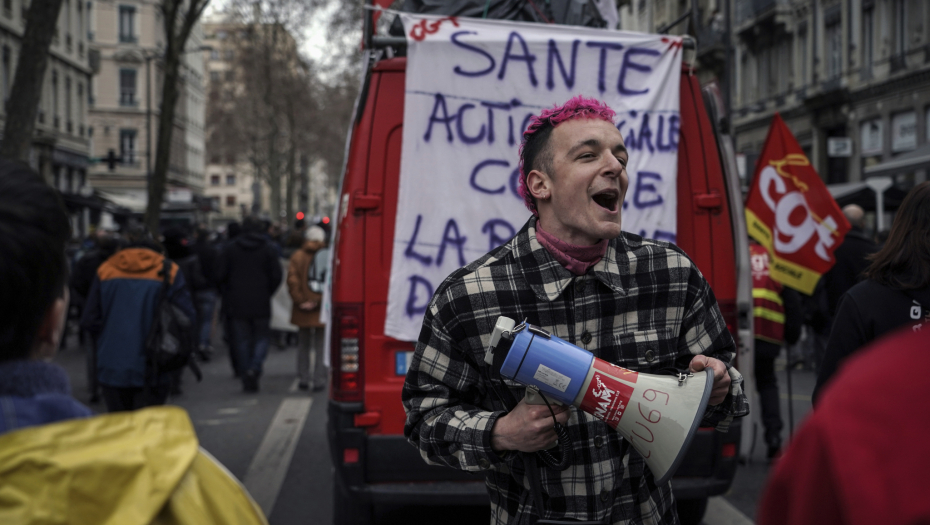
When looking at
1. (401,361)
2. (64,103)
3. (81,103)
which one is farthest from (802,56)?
(81,103)

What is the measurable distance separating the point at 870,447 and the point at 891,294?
7.65 ft

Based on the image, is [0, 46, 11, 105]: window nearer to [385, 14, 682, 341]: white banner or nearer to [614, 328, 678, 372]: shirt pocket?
[385, 14, 682, 341]: white banner

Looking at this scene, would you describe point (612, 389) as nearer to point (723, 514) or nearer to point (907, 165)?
point (723, 514)

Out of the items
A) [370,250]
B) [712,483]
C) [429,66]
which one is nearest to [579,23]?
[429,66]

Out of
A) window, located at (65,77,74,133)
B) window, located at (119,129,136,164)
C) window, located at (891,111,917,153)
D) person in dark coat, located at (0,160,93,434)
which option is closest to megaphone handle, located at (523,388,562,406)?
person in dark coat, located at (0,160,93,434)

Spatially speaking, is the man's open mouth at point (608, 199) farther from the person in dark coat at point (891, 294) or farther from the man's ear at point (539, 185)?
the person in dark coat at point (891, 294)

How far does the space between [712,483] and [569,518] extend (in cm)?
230

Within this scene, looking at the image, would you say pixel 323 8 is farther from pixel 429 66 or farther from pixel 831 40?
pixel 429 66

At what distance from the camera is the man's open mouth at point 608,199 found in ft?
7.47

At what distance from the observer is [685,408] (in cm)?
193

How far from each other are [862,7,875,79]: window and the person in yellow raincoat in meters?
29.0

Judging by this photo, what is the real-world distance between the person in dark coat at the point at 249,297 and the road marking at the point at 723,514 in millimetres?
5910

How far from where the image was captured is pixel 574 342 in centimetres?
218

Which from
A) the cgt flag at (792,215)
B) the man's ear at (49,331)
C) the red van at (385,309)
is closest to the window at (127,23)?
the cgt flag at (792,215)
